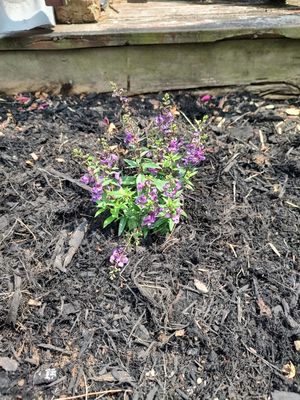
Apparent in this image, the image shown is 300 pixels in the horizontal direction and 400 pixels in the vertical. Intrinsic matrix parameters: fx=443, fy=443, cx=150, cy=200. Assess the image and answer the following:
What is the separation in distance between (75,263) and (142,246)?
1.09ft

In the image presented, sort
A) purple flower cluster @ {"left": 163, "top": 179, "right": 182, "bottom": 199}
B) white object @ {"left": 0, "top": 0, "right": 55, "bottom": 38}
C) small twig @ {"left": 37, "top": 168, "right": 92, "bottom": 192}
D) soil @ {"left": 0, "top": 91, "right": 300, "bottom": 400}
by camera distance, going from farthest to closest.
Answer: white object @ {"left": 0, "top": 0, "right": 55, "bottom": 38}
small twig @ {"left": 37, "top": 168, "right": 92, "bottom": 192}
purple flower cluster @ {"left": 163, "top": 179, "right": 182, "bottom": 199}
soil @ {"left": 0, "top": 91, "right": 300, "bottom": 400}

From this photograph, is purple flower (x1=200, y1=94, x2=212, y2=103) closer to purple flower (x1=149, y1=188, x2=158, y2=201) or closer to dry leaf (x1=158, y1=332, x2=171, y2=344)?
purple flower (x1=149, y1=188, x2=158, y2=201)

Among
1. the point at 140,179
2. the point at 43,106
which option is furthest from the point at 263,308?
the point at 43,106

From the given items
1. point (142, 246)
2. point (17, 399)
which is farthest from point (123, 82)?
point (17, 399)

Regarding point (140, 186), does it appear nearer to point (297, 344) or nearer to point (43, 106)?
point (297, 344)

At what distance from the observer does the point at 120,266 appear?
2.07 meters

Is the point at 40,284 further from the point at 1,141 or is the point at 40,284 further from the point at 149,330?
the point at 1,141

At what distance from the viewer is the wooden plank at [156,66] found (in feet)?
9.83

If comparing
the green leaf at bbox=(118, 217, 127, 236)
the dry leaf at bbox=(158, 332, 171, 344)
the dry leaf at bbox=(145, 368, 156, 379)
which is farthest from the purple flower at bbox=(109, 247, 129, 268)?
the dry leaf at bbox=(145, 368, 156, 379)

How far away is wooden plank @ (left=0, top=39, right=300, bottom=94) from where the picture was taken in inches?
118

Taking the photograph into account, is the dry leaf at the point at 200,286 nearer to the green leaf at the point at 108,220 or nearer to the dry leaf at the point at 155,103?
the green leaf at the point at 108,220

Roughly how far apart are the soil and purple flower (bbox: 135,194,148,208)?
0.26 m

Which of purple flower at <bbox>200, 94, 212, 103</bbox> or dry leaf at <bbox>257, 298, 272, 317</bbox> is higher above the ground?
purple flower at <bbox>200, 94, 212, 103</bbox>

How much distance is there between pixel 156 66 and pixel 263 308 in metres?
1.86
